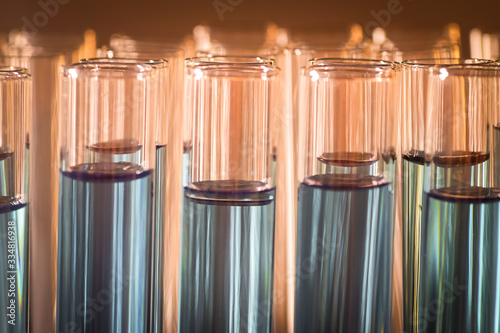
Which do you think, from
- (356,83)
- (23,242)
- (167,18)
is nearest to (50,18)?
(167,18)

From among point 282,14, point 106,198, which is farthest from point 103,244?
point 282,14

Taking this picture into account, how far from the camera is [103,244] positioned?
0.62 m

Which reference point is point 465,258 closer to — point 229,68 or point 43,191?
point 229,68

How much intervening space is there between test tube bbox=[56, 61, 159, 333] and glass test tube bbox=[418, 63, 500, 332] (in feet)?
0.90

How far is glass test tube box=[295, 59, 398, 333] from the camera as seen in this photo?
619mm

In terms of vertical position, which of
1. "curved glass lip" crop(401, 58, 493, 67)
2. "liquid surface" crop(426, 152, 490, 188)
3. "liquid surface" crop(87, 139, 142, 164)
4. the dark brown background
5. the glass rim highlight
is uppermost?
the dark brown background

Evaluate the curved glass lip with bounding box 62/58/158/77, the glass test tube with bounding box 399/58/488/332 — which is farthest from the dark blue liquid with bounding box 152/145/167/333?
the glass test tube with bounding box 399/58/488/332

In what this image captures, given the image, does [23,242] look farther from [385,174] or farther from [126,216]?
[385,174]

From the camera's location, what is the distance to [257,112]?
2.14 ft

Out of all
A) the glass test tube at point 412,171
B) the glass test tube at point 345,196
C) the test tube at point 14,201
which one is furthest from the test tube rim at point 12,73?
the glass test tube at point 412,171

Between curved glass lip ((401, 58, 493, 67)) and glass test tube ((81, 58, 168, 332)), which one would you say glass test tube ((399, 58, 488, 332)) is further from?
glass test tube ((81, 58, 168, 332))

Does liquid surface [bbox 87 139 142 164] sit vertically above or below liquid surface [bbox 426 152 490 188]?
above

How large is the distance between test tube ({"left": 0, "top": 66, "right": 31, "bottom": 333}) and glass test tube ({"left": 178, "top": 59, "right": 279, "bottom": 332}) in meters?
0.18

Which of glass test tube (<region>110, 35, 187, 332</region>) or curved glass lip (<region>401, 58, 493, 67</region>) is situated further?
glass test tube (<region>110, 35, 187, 332</region>)
